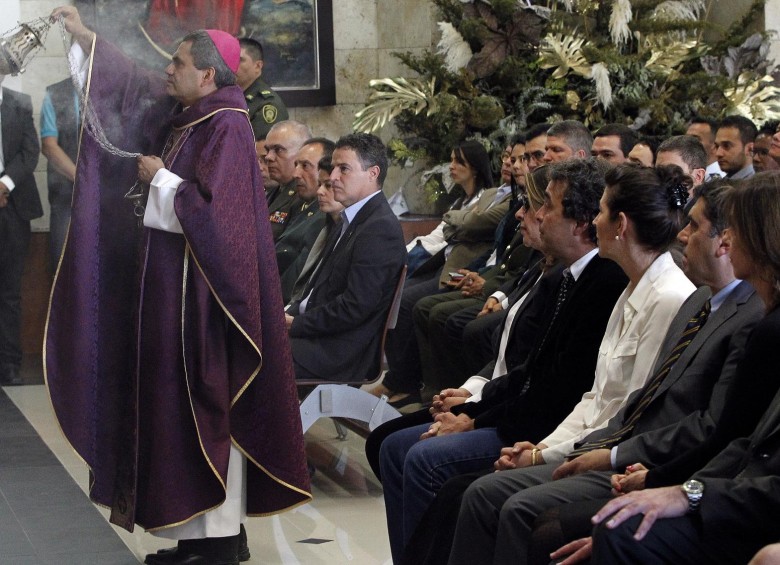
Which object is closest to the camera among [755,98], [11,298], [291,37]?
[11,298]

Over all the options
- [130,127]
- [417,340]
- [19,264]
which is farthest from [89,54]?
[19,264]

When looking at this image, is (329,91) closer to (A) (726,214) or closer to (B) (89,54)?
(B) (89,54)

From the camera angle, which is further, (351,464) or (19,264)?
(19,264)

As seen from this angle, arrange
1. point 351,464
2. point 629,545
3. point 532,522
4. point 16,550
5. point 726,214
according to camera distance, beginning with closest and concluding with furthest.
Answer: point 629,545
point 726,214
point 532,522
point 16,550
point 351,464

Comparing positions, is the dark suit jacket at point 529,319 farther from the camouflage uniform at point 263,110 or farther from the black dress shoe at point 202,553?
the camouflage uniform at point 263,110

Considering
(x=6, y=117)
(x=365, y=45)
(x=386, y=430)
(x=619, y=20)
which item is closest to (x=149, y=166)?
(x=386, y=430)

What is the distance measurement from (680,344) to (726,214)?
437 mm

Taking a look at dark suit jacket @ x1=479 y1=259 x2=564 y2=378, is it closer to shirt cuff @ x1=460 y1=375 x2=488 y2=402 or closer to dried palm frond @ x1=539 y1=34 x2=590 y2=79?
shirt cuff @ x1=460 y1=375 x2=488 y2=402

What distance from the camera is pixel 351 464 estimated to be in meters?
5.33

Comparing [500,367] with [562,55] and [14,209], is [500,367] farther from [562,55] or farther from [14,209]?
[562,55]

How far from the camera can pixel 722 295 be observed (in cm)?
298

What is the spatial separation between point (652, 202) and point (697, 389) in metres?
0.53

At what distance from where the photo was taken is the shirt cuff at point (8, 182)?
6418mm

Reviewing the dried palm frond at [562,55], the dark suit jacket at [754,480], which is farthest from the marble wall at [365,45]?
the dark suit jacket at [754,480]
